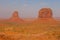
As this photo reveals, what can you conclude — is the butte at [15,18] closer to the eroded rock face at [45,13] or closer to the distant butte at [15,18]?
the distant butte at [15,18]

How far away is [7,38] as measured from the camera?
4.88 metres

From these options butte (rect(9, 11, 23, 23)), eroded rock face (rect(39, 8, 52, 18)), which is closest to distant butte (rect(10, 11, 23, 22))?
butte (rect(9, 11, 23, 23))

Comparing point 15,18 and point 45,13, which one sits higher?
point 45,13

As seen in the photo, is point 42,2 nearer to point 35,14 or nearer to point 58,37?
point 35,14

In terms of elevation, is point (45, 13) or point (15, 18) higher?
point (45, 13)

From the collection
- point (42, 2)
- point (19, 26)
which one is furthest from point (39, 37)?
point (42, 2)

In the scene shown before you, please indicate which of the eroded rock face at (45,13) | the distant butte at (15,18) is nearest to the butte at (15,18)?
the distant butte at (15,18)

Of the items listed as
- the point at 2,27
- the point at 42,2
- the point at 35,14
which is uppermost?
the point at 42,2

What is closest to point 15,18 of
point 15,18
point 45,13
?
point 15,18

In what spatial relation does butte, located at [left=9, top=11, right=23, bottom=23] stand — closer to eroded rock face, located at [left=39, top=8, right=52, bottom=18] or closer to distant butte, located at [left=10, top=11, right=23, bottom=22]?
distant butte, located at [left=10, top=11, right=23, bottom=22]

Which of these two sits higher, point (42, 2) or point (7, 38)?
point (42, 2)

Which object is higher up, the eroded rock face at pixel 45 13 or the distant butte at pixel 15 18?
the eroded rock face at pixel 45 13

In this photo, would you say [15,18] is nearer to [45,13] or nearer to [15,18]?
[15,18]

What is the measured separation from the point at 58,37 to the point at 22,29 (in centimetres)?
115
